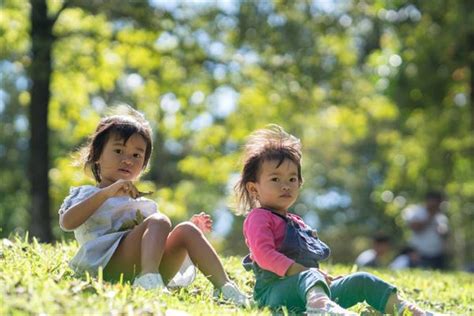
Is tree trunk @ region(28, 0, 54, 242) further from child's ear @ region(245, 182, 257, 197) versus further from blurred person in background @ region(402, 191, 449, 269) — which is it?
child's ear @ region(245, 182, 257, 197)

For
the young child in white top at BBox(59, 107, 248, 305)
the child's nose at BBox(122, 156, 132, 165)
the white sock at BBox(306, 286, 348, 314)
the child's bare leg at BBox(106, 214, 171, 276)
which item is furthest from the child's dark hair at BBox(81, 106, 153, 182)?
the white sock at BBox(306, 286, 348, 314)

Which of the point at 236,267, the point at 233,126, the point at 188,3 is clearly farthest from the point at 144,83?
the point at 236,267

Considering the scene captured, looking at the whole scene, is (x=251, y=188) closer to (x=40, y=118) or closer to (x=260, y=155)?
(x=260, y=155)

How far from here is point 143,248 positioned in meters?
5.25

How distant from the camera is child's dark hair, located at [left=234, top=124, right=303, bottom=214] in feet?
18.3

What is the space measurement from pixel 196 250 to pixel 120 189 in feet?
1.98

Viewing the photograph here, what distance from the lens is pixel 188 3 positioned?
1630 centimetres

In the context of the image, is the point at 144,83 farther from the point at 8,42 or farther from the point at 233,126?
the point at 8,42

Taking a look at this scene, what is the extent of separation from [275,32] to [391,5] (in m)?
2.40

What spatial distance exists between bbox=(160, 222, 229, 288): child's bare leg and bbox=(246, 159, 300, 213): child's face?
1.47ft

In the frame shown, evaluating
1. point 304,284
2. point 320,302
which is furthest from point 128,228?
point 320,302

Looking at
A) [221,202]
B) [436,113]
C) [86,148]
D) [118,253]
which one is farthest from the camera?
[221,202]

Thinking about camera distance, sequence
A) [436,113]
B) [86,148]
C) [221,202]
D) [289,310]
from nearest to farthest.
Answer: [289,310] < [86,148] < [436,113] < [221,202]

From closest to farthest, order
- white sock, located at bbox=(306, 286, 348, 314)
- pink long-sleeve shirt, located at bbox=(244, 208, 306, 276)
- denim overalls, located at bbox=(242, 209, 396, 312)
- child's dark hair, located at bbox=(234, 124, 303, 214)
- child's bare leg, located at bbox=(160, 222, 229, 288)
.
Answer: white sock, located at bbox=(306, 286, 348, 314), denim overalls, located at bbox=(242, 209, 396, 312), pink long-sleeve shirt, located at bbox=(244, 208, 306, 276), child's bare leg, located at bbox=(160, 222, 229, 288), child's dark hair, located at bbox=(234, 124, 303, 214)
